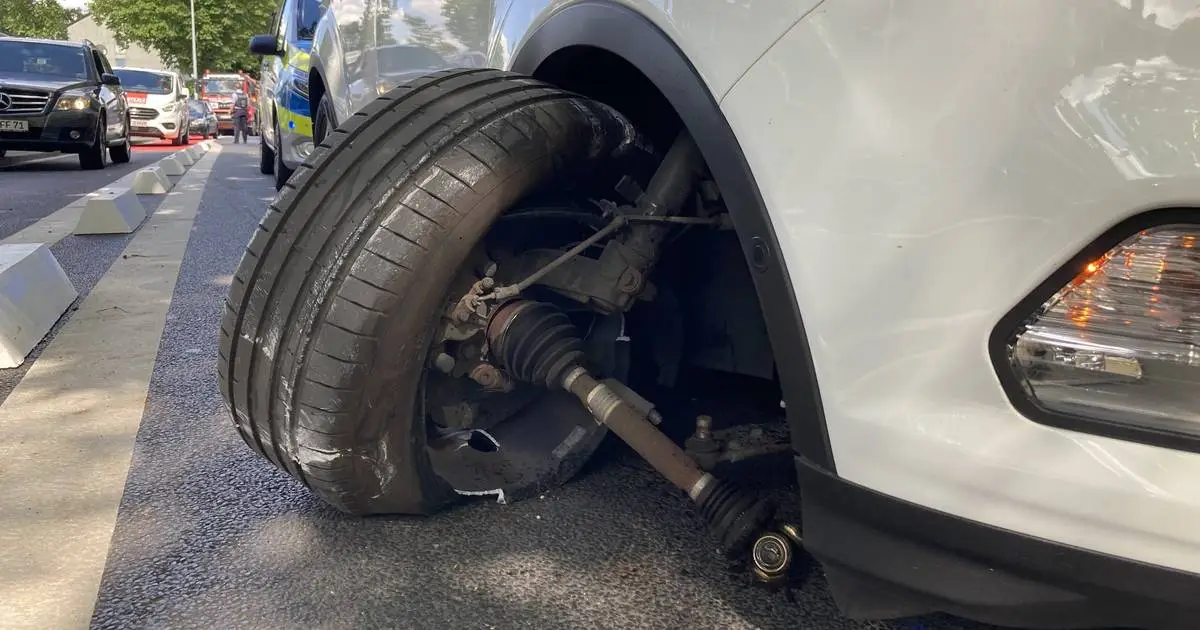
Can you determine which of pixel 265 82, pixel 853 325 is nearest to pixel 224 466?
pixel 853 325

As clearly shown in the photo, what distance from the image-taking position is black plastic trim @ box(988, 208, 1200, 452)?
1028mm

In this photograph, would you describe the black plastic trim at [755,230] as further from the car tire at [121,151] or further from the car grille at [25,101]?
the car tire at [121,151]

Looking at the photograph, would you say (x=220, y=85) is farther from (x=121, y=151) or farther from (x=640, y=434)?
(x=640, y=434)

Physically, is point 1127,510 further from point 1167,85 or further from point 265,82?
point 265,82

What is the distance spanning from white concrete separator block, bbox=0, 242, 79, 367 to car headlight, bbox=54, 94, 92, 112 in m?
9.38

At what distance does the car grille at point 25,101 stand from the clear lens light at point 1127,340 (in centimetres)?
1348

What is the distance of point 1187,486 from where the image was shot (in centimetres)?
103

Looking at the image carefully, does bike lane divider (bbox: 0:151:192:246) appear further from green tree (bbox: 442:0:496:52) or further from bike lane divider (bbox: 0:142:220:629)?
green tree (bbox: 442:0:496:52)

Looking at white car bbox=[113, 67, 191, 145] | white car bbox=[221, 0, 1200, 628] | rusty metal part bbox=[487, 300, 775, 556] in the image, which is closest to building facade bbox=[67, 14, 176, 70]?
white car bbox=[113, 67, 191, 145]

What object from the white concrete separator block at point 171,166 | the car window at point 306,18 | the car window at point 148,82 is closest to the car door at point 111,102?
the white concrete separator block at point 171,166

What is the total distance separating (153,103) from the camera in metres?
21.4

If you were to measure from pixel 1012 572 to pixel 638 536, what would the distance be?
0.96m

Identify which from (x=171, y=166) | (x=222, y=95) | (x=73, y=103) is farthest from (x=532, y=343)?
(x=222, y=95)

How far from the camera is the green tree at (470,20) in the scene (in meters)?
2.40
